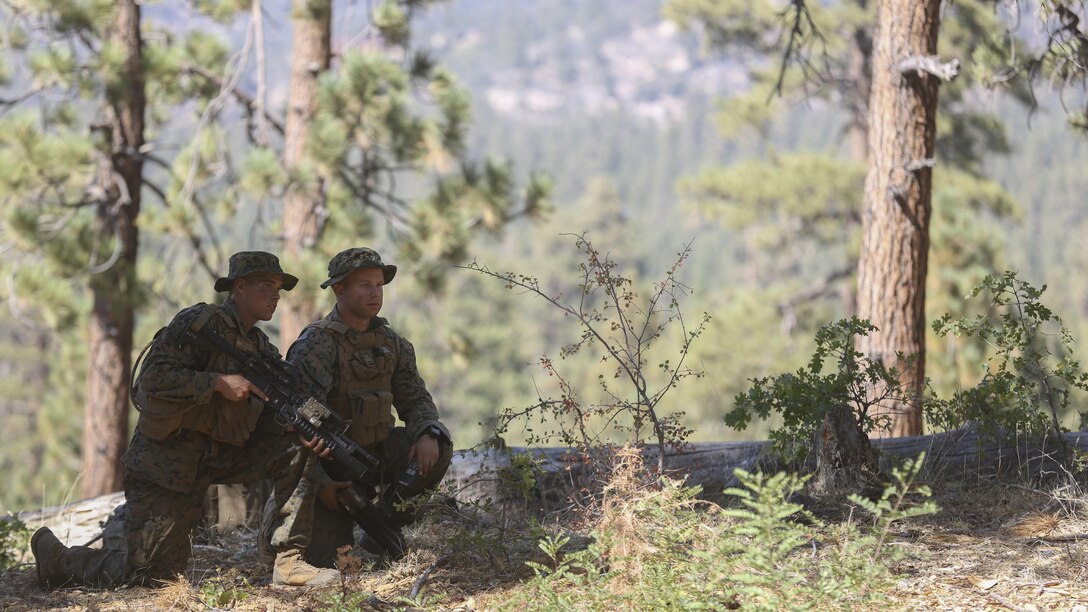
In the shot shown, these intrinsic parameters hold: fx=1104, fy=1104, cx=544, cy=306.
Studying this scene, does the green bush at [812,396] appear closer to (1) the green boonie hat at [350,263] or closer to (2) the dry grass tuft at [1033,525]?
(2) the dry grass tuft at [1033,525]

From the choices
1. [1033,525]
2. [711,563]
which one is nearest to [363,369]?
[711,563]

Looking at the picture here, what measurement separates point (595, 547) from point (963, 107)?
22771 millimetres

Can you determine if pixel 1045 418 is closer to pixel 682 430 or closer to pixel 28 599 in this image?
pixel 682 430

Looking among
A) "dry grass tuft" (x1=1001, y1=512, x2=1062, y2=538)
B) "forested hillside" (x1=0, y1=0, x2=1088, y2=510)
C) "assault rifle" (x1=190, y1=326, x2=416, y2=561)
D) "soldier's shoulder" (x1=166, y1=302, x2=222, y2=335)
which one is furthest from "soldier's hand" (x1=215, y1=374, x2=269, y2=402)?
"dry grass tuft" (x1=1001, y1=512, x2=1062, y2=538)

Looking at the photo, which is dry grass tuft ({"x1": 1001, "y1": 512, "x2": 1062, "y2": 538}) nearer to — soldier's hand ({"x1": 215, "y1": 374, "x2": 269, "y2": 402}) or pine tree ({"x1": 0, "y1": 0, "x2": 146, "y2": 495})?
soldier's hand ({"x1": 215, "y1": 374, "x2": 269, "y2": 402})

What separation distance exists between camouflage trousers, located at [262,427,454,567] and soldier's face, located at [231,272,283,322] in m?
0.74

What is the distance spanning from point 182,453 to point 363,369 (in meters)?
0.92

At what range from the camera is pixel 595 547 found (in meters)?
4.27

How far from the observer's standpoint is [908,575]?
4387 mm

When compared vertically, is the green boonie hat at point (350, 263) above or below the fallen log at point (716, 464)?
above

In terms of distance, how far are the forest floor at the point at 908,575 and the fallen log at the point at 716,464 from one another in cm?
29

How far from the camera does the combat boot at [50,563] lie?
5227 mm

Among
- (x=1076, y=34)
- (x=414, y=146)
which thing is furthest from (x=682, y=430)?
(x=414, y=146)

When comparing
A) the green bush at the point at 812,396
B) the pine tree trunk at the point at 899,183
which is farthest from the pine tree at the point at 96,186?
the green bush at the point at 812,396
